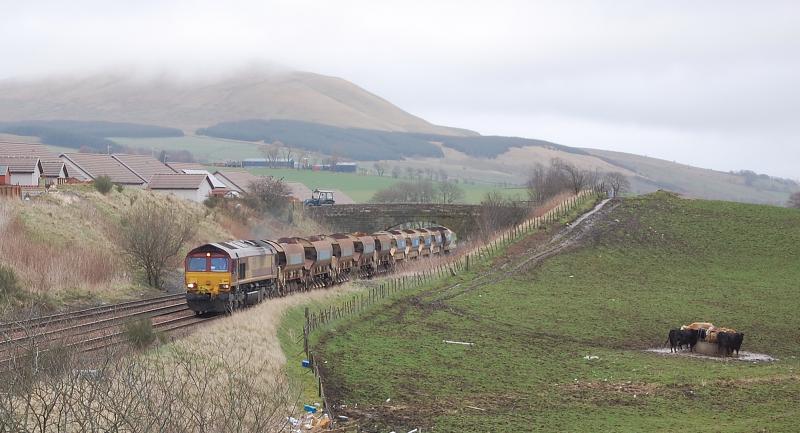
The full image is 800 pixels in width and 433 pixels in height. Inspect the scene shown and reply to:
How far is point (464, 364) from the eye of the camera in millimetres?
34875

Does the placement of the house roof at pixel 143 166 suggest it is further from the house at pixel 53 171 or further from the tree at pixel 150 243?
the tree at pixel 150 243

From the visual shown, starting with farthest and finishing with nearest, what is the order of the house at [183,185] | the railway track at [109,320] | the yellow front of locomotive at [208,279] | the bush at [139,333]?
the house at [183,185]
the yellow front of locomotive at [208,279]
the railway track at [109,320]
the bush at [139,333]

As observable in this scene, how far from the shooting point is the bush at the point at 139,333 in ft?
102

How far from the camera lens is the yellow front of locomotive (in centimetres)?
4512

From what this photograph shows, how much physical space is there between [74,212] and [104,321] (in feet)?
97.0

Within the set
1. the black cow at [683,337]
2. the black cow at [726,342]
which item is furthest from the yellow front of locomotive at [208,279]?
the black cow at [726,342]

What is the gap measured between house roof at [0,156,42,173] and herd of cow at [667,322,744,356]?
56.2m

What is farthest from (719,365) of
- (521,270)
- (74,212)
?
(74,212)

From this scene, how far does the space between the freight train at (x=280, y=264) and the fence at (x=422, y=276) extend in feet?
12.1

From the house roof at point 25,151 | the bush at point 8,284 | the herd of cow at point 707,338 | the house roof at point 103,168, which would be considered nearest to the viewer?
the herd of cow at point 707,338

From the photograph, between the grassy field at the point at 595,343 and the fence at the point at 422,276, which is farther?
the fence at the point at 422,276

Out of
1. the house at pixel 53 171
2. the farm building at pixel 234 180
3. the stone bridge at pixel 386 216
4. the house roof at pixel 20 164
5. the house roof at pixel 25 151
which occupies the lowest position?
the stone bridge at pixel 386 216

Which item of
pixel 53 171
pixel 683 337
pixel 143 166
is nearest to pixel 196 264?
pixel 683 337

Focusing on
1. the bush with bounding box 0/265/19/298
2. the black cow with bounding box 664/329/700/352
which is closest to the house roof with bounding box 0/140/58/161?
the bush with bounding box 0/265/19/298
